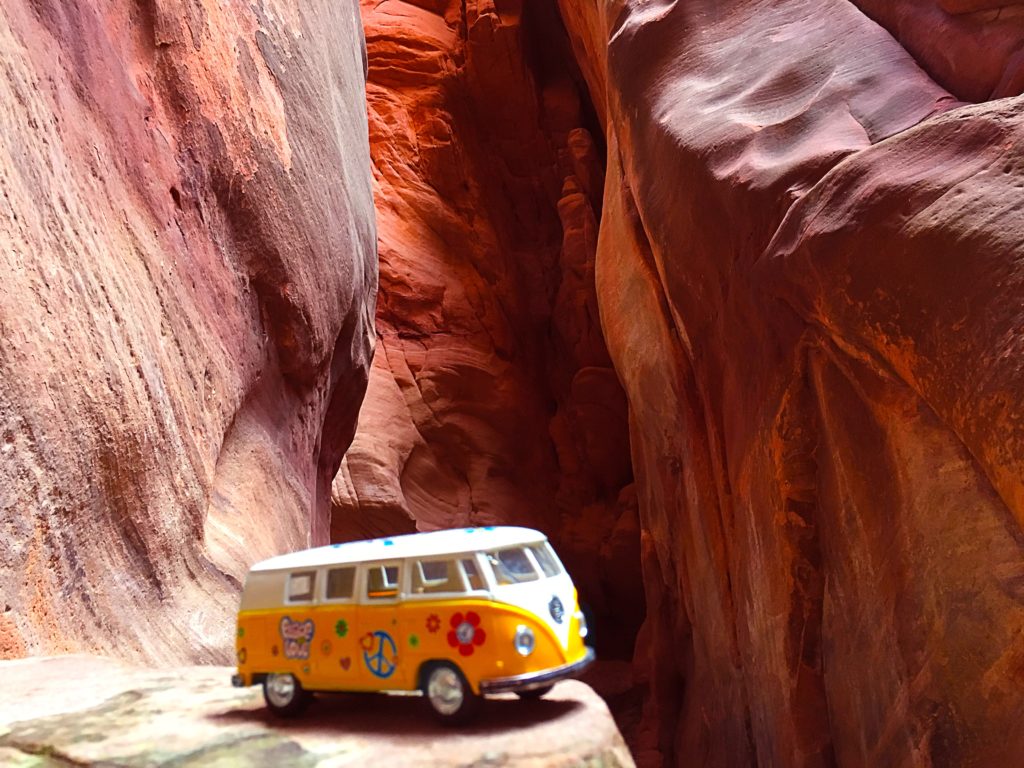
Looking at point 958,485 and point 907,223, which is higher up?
point 907,223

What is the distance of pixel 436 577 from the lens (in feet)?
7.06

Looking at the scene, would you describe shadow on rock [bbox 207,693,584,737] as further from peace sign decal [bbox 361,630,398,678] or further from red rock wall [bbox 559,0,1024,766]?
red rock wall [bbox 559,0,1024,766]

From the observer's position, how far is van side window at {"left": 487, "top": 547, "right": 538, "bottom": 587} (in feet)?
7.08

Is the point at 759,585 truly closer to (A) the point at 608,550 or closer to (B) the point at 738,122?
(B) the point at 738,122

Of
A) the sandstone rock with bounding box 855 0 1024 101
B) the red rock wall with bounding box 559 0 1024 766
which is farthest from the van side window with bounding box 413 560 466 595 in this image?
the sandstone rock with bounding box 855 0 1024 101

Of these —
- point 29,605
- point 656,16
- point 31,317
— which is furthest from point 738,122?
point 29,605

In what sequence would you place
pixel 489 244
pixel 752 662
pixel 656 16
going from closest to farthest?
pixel 752 662 → pixel 656 16 → pixel 489 244

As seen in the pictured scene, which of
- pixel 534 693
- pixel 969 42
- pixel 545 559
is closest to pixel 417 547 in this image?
pixel 545 559

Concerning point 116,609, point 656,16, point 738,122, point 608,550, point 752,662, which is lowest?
point 608,550

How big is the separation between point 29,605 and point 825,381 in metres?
4.41

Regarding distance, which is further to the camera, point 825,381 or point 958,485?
point 825,381

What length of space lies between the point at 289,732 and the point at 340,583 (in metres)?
0.36

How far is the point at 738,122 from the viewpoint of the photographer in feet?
21.2

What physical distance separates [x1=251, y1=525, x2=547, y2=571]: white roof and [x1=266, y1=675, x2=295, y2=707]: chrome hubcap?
275 millimetres
